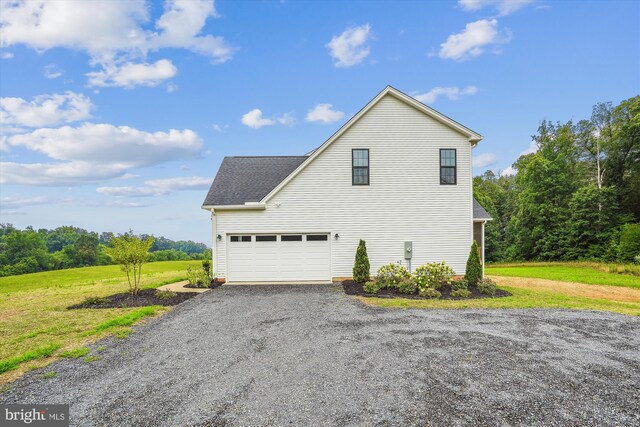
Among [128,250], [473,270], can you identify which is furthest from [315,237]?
[128,250]

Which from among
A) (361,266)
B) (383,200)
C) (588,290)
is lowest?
(588,290)

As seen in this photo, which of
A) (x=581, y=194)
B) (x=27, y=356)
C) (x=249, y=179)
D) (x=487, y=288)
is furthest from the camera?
(x=581, y=194)

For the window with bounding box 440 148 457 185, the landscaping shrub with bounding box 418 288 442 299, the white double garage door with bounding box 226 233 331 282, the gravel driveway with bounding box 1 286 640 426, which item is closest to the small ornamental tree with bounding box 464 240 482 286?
the landscaping shrub with bounding box 418 288 442 299

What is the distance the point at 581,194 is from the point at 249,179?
2859cm

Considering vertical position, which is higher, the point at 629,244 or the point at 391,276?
the point at 629,244

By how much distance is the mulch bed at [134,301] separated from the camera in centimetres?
909

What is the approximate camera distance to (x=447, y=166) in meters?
12.8

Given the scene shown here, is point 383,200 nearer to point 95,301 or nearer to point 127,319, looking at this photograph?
point 127,319

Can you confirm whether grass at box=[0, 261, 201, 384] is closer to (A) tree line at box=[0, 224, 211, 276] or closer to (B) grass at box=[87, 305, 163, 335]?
(B) grass at box=[87, 305, 163, 335]

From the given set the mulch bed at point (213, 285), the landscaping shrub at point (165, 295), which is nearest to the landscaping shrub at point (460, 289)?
the mulch bed at point (213, 285)

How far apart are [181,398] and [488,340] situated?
215 inches

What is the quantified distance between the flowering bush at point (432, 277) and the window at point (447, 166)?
3847 millimetres

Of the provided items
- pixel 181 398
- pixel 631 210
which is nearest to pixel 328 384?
pixel 181 398

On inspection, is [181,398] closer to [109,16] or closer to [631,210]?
[109,16]
